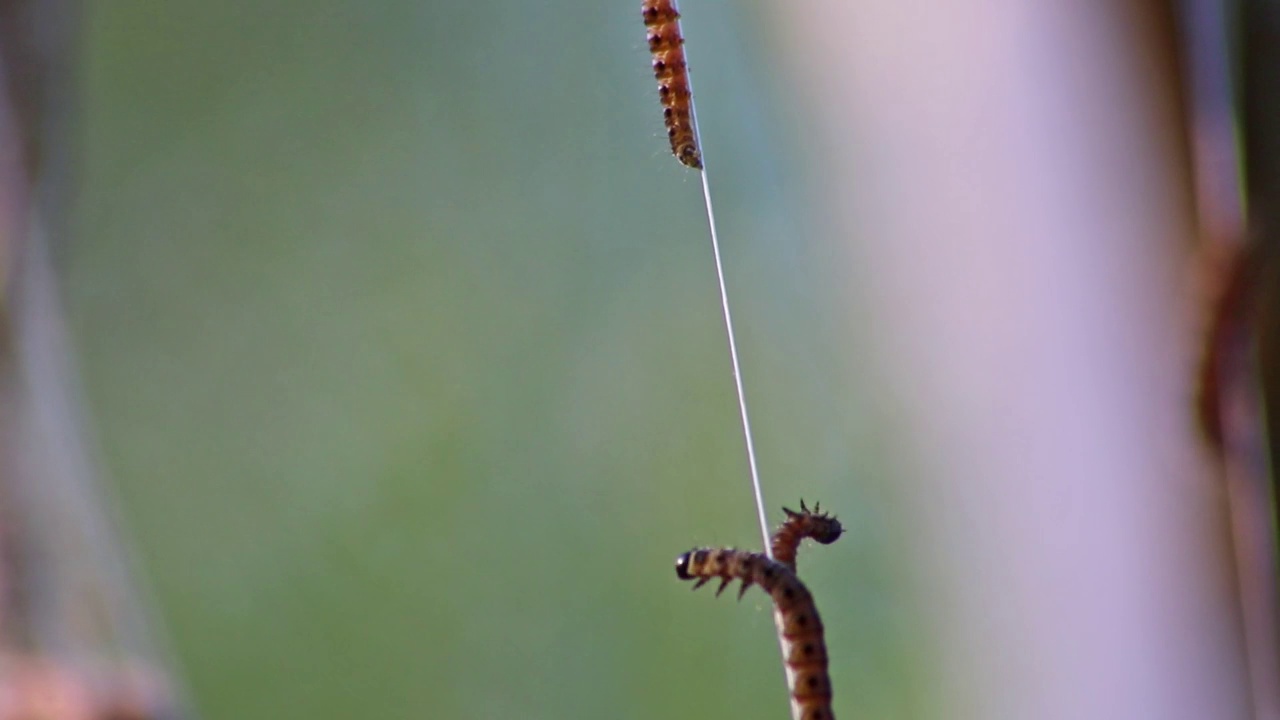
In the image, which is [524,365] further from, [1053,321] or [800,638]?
[800,638]

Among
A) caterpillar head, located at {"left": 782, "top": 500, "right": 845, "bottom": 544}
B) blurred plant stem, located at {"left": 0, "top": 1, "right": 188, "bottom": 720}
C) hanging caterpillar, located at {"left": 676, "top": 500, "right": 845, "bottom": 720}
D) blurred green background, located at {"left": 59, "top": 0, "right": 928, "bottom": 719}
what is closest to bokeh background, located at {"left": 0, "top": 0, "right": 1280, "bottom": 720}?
blurred green background, located at {"left": 59, "top": 0, "right": 928, "bottom": 719}

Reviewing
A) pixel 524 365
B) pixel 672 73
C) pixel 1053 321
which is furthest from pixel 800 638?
pixel 524 365

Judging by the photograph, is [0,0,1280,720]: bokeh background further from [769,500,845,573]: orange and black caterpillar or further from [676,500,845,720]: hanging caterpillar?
[676,500,845,720]: hanging caterpillar

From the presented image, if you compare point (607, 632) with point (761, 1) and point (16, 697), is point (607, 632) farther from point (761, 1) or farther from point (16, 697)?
point (16, 697)

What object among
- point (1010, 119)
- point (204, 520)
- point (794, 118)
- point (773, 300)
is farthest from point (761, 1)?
point (204, 520)

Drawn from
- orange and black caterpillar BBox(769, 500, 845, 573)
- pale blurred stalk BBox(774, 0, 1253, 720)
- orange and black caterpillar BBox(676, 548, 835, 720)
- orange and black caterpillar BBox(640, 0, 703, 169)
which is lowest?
orange and black caterpillar BBox(676, 548, 835, 720)

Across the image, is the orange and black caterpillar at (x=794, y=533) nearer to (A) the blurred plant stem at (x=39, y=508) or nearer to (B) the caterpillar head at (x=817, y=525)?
(B) the caterpillar head at (x=817, y=525)
